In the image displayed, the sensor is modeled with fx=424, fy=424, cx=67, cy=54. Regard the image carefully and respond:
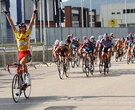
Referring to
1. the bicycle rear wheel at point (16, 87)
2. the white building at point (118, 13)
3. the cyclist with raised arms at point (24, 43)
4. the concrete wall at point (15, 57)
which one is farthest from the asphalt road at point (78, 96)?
the white building at point (118, 13)

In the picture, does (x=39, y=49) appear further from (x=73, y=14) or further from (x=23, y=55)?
(x=73, y=14)

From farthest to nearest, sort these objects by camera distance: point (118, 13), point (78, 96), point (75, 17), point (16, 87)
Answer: point (118, 13), point (75, 17), point (78, 96), point (16, 87)

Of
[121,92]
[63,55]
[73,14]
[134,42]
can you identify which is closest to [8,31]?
[134,42]

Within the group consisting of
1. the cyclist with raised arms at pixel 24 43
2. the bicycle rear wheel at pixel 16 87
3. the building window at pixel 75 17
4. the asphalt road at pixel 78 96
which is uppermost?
the building window at pixel 75 17

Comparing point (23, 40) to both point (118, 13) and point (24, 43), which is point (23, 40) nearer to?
point (24, 43)

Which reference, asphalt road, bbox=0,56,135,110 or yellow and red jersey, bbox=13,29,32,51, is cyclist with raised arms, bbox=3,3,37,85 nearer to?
yellow and red jersey, bbox=13,29,32,51

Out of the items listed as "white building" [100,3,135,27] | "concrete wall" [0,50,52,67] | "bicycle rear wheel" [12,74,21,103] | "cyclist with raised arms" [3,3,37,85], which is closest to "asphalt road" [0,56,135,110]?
"bicycle rear wheel" [12,74,21,103]

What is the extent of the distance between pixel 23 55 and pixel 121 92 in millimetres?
3163

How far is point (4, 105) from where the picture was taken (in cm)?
1098

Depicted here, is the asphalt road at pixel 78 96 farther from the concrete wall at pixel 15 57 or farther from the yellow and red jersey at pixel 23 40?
the concrete wall at pixel 15 57

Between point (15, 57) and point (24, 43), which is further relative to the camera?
point (15, 57)

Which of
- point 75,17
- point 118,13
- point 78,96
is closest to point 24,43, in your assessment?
point 78,96

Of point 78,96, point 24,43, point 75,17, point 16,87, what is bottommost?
point 78,96

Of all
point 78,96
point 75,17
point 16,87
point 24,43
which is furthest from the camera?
point 75,17
